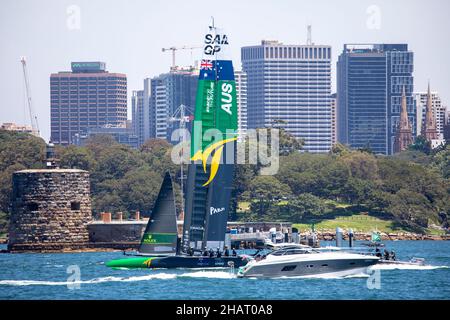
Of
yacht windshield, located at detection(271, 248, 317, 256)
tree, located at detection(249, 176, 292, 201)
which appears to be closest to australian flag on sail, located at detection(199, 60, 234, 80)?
yacht windshield, located at detection(271, 248, 317, 256)

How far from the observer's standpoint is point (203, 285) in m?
60.9

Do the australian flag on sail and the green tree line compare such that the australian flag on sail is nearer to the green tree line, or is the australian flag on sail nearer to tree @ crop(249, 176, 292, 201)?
the green tree line

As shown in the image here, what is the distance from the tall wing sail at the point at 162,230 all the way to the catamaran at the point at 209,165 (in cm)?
24

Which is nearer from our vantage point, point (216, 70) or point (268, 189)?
point (216, 70)

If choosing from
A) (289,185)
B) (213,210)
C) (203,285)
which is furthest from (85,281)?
(289,185)

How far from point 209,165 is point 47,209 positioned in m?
37.0

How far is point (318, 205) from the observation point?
141375mm

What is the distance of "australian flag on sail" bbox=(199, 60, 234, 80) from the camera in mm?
73750

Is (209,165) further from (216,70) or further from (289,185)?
(289,185)

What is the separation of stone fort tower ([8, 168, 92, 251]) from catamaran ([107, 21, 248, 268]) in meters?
33.0

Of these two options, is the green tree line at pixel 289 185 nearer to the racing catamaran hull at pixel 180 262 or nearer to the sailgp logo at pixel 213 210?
the racing catamaran hull at pixel 180 262

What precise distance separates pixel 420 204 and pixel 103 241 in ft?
169

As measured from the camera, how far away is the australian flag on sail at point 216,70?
242 feet
